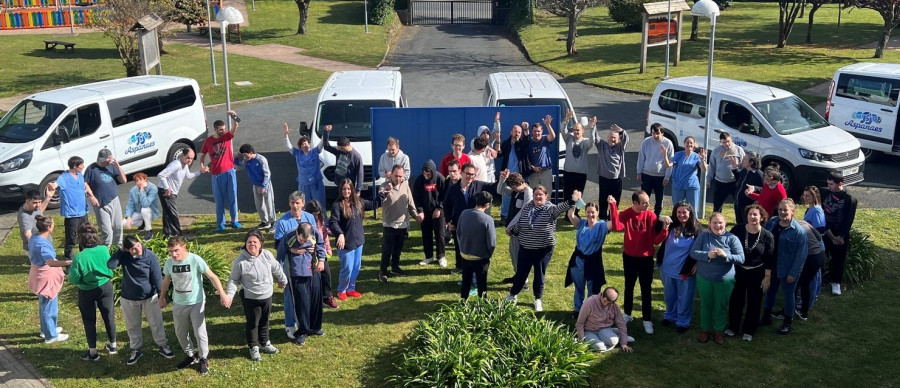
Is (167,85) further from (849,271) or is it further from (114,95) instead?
(849,271)

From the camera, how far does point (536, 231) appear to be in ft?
32.2

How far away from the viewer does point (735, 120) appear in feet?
51.5

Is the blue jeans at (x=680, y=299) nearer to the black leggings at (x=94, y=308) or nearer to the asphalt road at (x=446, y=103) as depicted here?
the asphalt road at (x=446, y=103)

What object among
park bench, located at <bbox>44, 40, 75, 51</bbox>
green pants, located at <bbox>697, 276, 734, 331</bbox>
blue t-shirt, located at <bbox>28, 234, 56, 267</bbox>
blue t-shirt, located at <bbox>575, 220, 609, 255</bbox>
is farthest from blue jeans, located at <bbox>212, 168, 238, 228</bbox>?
park bench, located at <bbox>44, 40, 75, 51</bbox>

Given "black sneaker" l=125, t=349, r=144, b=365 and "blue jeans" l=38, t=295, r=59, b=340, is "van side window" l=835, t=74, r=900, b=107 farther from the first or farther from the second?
"blue jeans" l=38, t=295, r=59, b=340

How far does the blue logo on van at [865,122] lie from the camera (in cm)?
1698

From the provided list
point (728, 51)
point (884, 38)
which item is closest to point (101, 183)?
point (728, 51)

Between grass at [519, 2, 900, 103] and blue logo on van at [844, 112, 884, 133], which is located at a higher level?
grass at [519, 2, 900, 103]

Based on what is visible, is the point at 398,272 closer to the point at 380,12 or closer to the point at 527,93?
the point at 527,93

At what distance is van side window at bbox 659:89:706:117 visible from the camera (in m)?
16.2

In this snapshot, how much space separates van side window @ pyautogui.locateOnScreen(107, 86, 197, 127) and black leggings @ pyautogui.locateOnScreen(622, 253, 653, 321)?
10464mm

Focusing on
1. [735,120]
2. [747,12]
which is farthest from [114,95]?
[747,12]

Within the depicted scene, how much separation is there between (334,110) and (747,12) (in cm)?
3111

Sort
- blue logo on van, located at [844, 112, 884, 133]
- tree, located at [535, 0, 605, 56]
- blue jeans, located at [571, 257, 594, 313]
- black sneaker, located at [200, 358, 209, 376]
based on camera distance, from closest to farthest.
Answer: black sneaker, located at [200, 358, 209, 376] → blue jeans, located at [571, 257, 594, 313] → blue logo on van, located at [844, 112, 884, 133] → tree, located at [535, 0, 605, 56]
